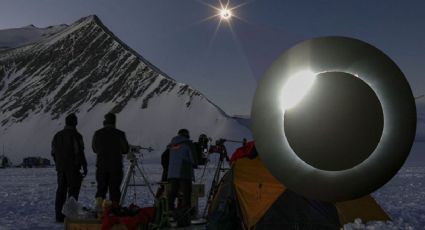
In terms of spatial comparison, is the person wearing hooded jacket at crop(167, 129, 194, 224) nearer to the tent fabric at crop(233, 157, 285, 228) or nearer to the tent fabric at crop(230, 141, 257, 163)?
the tent fabric at crop(230, 141, 257, 163)

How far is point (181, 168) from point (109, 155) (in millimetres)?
1156

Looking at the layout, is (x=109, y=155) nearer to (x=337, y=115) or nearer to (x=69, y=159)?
(x=69, y=159)

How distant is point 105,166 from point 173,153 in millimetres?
1113

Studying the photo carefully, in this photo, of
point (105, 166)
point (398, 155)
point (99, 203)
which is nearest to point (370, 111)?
point (398, 155)

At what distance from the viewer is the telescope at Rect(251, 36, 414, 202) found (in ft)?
5.57

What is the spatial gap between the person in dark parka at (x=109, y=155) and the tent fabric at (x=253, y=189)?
2618 millimetres

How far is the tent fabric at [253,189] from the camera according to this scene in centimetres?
531

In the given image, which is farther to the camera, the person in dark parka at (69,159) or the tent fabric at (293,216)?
the person in dark parka at (69,159)

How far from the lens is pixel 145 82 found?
187 meters

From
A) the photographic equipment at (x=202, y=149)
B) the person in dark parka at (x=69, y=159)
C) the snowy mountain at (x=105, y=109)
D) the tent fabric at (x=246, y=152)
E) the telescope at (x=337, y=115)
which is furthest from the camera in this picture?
the snowy mountain at (x=105, y=109)

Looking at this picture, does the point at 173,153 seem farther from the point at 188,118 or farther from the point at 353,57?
the point at 188,118

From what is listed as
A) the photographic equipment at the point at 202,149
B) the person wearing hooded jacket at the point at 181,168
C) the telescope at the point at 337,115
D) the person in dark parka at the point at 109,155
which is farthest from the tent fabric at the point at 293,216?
the telescope at the point at 337,115

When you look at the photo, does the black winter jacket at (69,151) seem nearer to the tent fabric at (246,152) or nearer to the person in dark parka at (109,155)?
the person in dark parka at (109,155)

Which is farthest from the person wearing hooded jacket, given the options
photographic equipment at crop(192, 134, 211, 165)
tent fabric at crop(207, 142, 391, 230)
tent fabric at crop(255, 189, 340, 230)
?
tent fabric at crop(255, 189, 340, 230)
